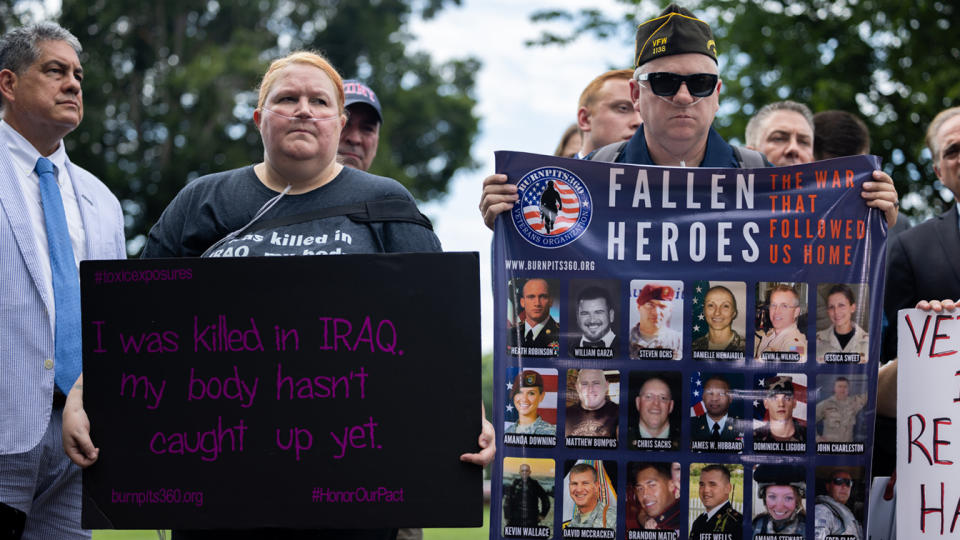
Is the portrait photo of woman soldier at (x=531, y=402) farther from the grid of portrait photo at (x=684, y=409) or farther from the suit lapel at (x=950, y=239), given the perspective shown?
the suit lapel at (x=950, y=239)

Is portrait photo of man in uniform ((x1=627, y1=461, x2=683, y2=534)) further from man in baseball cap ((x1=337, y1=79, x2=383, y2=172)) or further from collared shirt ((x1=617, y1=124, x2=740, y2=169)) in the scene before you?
man in baseball cap ((x1=337, y1=79, x2=383, y2=172))

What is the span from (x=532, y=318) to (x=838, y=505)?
123cm

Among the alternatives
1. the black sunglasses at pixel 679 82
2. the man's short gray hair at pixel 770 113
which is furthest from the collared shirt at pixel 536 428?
the man's short gray hair at pixel 770 113

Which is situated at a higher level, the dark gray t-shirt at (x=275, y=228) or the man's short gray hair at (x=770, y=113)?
the man's short gray hair at (x=770, y=113)

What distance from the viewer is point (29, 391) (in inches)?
151

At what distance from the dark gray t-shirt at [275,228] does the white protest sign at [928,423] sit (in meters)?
1.77

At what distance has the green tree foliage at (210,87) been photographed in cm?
2272

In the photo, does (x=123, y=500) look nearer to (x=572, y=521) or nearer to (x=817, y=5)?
(x=572, y=521)

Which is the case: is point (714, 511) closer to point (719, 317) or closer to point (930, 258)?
point (719, 317)

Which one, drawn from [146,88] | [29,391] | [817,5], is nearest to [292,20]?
[146,88]

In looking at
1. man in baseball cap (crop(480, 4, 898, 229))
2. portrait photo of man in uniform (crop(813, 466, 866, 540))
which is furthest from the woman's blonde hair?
portrait photo of man in uniform (crop(813, 466, 866, 540))

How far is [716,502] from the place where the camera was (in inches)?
140

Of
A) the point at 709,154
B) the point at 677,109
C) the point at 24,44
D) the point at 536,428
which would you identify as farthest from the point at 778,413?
the point at 24,44

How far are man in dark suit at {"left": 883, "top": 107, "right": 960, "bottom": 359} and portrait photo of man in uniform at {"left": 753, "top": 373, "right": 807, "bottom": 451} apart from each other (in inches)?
37.8
